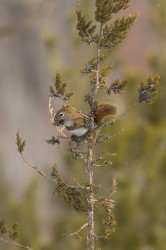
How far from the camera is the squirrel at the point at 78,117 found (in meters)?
2.89

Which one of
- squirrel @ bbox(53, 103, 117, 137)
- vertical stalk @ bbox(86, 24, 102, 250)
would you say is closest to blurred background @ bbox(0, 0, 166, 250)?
squirrel @ bbox(53, 103, 117, 137)

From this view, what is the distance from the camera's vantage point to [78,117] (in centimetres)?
293

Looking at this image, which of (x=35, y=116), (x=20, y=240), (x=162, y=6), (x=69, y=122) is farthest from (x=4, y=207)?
(x=35, y=116)

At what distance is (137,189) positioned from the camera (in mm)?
8406

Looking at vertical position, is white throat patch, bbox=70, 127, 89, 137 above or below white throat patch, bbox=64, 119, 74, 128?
below

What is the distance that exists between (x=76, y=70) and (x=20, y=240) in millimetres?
2349

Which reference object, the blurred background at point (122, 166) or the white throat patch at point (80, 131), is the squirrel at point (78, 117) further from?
the blurred background at point (122, 166)

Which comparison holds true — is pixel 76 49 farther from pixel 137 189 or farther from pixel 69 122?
pixel 69 122

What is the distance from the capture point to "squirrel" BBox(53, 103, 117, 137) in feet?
9.48

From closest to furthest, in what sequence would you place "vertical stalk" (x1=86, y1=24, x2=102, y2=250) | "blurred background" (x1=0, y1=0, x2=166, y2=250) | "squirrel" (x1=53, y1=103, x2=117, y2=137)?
1. "vertical stalk" (x1=86, y1=24, x2=102, y2=250)
2. "squirrel" (x1=53, y1=103, x2=117, y2=137)
3. "blurred background" (x1=0, y1=0, x2=166, y2=250)

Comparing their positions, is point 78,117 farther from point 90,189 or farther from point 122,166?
point 122,166

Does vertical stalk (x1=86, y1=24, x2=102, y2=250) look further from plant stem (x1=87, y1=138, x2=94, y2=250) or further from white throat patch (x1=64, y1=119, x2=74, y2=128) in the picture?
white throat patch (x1=64, y1=119, x2=74, y2=128)

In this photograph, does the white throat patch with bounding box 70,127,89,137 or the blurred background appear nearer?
the white throat patch with bounding box 70,127,89,137

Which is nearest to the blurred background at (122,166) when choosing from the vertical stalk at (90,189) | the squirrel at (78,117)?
the squirrel at (78,117)
